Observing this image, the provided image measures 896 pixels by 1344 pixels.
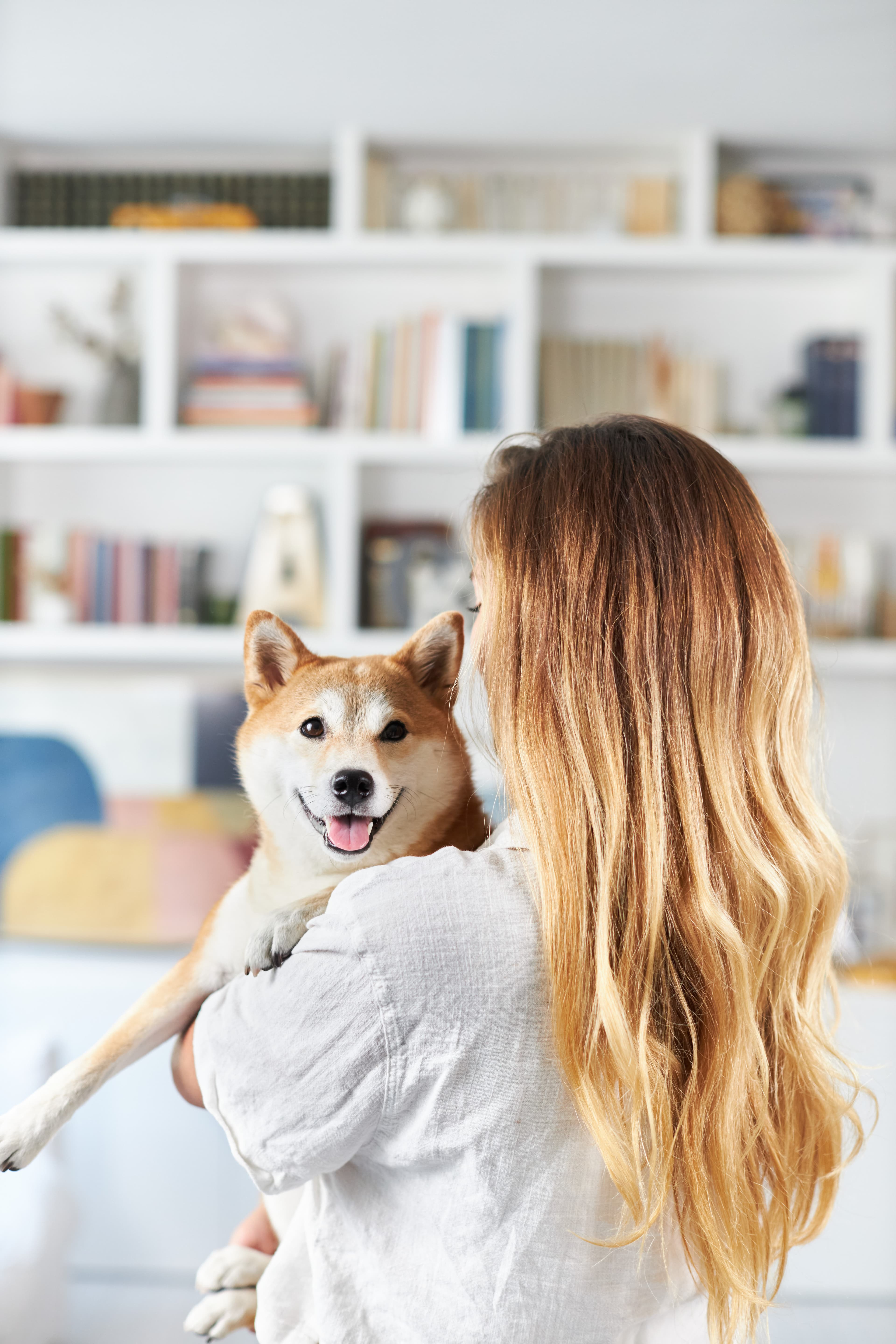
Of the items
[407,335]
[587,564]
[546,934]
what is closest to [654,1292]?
[546,934]

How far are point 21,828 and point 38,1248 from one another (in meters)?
1.49

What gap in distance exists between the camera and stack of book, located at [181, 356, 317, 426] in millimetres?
2656

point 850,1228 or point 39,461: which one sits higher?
point 39,461

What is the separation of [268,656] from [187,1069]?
0.28m

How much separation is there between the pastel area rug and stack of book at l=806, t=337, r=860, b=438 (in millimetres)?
1787

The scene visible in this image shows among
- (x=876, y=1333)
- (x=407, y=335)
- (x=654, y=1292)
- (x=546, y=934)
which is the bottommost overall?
(x=876, y=1333)

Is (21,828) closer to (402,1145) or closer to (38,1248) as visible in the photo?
(38,1248)

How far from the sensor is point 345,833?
2.16ft

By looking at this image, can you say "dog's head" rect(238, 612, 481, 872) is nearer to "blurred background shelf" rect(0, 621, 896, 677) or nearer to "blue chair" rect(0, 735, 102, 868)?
"blurred background shelf" rect(0, 621, 896, 677)

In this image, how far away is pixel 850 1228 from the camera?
7.70 ft

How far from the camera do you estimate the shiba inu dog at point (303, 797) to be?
0.65 m

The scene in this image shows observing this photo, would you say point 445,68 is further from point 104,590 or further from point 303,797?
point 303,797

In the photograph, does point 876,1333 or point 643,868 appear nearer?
point 643,868

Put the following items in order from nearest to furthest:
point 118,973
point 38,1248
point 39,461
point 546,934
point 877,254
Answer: point 546,934 → point 38,1248 → point 118,973 → point 877,254 → point 39,461
